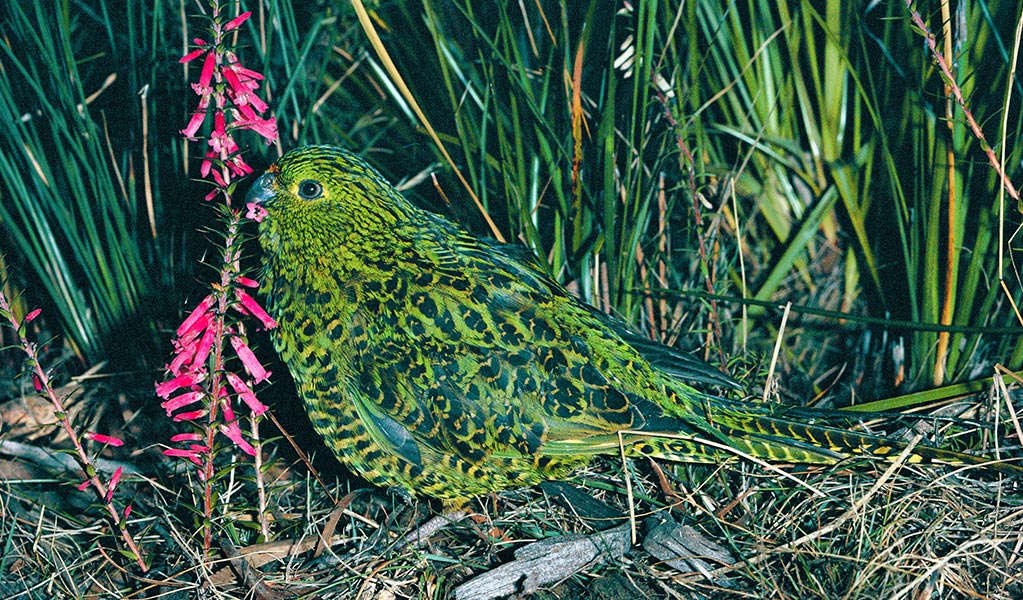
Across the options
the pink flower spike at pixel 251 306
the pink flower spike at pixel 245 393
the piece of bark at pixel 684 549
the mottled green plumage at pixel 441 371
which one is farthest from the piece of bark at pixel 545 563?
the pink flower spike at pixel 251 306

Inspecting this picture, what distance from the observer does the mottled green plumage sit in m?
3.09

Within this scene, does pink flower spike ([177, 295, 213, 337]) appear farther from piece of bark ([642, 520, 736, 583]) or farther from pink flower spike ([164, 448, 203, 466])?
piece of bark ([642, 520, 736, 583])

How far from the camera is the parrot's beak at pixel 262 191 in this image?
321 cm

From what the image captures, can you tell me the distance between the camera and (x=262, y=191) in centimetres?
321

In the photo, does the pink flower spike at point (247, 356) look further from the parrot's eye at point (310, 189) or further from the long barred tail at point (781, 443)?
the long barred tail at point (781, 443)

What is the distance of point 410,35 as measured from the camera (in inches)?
175

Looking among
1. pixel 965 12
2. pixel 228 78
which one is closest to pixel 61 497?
pixel 228 78

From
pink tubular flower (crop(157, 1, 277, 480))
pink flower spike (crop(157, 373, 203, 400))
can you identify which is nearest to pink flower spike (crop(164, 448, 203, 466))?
pink tubular flower (crop(157, 1, 277, 480))

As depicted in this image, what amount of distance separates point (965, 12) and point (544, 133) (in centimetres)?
162

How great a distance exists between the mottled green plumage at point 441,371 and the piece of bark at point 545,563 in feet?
0.82

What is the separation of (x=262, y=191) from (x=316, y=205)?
192 mm

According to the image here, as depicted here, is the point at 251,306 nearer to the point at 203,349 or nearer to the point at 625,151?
the point at 203,349

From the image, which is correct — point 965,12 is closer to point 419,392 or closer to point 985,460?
point 985,460

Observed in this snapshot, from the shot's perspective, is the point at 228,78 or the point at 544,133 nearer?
the point at 228,78
